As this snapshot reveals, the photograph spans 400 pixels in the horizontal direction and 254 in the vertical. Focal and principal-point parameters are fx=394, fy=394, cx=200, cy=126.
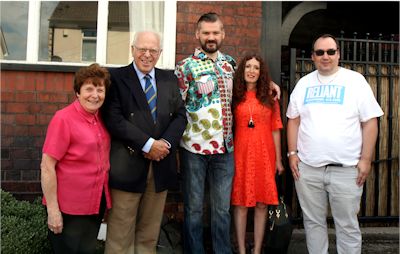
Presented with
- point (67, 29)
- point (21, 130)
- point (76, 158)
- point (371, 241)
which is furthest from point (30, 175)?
point (371, 241)

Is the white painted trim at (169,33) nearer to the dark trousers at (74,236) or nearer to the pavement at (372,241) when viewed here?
the dark trousers at (74,236)

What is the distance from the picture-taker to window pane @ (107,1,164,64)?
4.27 m

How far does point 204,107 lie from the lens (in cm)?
329

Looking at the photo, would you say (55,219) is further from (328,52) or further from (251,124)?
(328,52)

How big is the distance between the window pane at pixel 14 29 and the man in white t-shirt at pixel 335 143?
2.95 meters

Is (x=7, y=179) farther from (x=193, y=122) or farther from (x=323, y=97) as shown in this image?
(x=323, y=97)

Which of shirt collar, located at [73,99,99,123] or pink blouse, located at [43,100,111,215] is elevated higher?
shirt collar, located at [73,99,99,123]

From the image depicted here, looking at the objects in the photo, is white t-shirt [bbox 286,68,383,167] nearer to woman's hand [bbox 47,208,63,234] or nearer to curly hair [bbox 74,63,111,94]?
curly hair [bbox 74,63,111,94]

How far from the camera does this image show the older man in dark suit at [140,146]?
278 centimetres

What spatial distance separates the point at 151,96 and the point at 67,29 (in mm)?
1896

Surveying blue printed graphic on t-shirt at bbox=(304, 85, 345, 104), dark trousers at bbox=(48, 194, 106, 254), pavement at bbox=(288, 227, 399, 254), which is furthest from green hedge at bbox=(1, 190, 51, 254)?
blue printed graphic on t-shirt at bbox=(304, 85, 345, 104)

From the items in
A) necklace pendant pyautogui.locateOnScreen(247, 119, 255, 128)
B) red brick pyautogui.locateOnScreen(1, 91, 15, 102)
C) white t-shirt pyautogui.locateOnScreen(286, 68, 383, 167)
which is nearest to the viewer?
white t-shirt pyautogui.locateOnScreen(286, 68, 383, 167)

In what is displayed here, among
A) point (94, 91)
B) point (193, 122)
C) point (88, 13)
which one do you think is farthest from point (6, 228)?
point (88, 13)

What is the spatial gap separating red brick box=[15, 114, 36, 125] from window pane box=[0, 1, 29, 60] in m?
0.61
